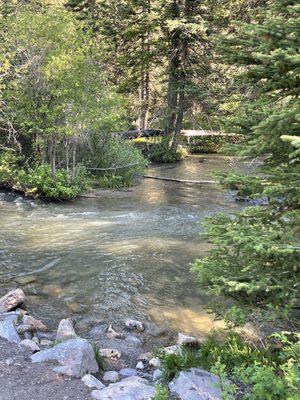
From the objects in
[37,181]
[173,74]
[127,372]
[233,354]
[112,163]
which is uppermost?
[173,74]

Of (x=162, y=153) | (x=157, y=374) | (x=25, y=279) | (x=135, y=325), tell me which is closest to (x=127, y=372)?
(x=157, y=374)

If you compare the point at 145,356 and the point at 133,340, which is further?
the point at 133,340

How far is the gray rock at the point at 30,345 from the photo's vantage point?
5348mm

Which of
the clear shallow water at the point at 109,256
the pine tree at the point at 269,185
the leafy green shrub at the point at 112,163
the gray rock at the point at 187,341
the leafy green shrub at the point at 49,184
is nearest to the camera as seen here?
the pine tree at the point at 269,185

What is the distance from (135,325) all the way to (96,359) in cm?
151

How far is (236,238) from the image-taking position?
3895 millimetres

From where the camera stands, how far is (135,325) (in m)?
6.62

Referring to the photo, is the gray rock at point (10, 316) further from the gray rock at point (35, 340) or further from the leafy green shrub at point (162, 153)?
the leafy green shrub at point (162, 153)

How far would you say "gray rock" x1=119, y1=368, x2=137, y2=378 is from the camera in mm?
5012

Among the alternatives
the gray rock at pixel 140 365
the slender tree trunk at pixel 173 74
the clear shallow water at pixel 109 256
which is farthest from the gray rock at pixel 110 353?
the slender tree trunk at pixel 173 74

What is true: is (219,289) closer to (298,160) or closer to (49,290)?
(298,160)

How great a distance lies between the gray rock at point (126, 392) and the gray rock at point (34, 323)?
2.12 metres

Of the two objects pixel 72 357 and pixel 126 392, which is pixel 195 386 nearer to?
pixel 126 392

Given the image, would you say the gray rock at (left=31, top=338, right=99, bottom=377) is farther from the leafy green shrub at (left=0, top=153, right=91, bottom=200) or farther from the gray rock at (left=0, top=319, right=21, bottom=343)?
the leafy green shrub at (left=0, top=153, right=91, bottom=200)
